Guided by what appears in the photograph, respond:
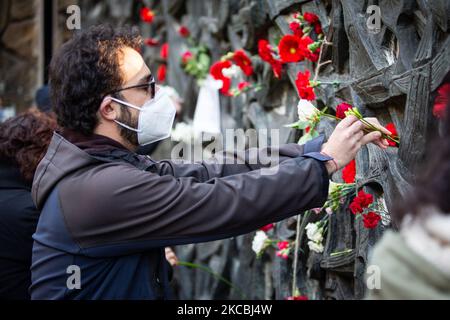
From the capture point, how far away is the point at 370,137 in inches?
75.5

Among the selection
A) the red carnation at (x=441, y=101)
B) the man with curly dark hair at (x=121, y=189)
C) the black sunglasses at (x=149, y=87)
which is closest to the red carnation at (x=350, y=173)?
the man with curly dark hair at (x=121, y=189)

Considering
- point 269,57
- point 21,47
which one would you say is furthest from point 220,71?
point 21,47

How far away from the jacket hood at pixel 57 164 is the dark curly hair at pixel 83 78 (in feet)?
0.26

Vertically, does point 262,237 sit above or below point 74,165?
below

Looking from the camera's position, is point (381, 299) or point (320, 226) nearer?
point (381, 299)

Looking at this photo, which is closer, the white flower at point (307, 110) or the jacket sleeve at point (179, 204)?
the jacket sleeve at point (179, 204)

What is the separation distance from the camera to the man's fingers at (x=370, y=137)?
1.90 meters

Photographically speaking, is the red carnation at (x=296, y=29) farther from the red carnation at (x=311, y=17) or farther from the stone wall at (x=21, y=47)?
the stone wall at (x=21, y=47)

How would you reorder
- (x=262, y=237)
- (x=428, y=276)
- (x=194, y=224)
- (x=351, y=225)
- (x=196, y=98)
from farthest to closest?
(x=196, y=98)
(x=262, y=237)
(x=351, y=225)
(x=194, y=224)
(x=428, y=276)

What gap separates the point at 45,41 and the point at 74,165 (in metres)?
5.17

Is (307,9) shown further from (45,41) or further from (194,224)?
(45,41)

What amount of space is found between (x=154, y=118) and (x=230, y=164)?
348 millimetres

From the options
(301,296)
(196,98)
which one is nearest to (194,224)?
(301,296)

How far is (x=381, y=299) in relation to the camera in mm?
1203
